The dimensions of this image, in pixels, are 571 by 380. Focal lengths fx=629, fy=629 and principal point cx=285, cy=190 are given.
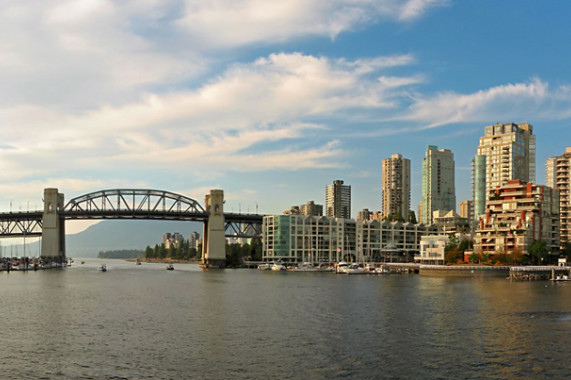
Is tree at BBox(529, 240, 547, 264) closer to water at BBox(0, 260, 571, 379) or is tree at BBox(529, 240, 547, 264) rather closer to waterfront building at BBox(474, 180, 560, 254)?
waterfront building at BBox(474, 180, 560, 254)

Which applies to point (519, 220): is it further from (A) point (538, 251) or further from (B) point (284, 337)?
(B) point (284, 337)

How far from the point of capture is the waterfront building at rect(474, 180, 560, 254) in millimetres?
164250

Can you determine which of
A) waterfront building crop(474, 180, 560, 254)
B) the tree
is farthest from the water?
waterfront building crop(474, 180, 560, 254)

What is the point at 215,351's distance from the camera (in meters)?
46.8

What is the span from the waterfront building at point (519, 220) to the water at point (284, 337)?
81180 millimetres

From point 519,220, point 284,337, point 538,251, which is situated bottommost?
point 284,337

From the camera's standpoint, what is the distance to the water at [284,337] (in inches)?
1613

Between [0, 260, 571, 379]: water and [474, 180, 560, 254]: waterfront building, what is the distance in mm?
81180

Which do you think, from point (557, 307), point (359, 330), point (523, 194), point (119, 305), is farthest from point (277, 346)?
point (523, 194)

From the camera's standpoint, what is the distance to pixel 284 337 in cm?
5253

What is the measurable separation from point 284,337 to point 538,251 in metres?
123

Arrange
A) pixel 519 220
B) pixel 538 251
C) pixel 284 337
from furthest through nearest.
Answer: pixel 519 220 → pixel 538 251 → pixel 284 337

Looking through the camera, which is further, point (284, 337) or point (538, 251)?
point (538, 251)

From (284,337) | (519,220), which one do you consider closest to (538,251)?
(519,220)
